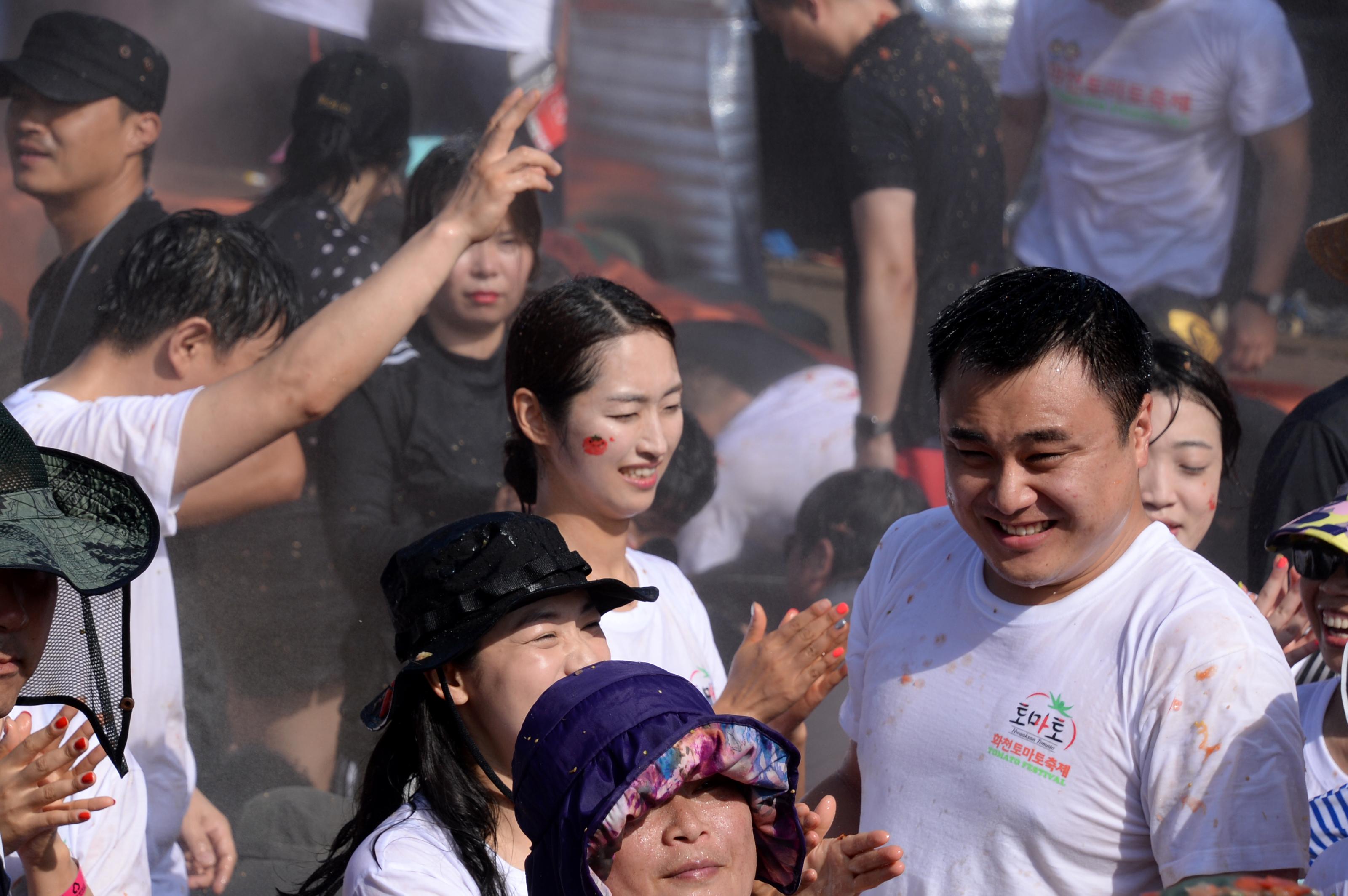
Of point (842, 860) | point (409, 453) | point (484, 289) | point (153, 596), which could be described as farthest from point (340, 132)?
point (842, 860)

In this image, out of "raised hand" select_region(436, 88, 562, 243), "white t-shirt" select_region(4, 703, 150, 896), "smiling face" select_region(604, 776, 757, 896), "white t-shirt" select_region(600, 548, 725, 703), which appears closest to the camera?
"smiling face" select_region(604, 776, 757, 896)

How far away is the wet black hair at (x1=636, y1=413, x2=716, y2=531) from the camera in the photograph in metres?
3.95

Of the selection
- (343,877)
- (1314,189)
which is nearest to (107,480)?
(343,877)

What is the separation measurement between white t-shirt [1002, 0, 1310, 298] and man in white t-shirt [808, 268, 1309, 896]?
289cm

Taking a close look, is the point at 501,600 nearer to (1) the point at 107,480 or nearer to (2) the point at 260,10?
(1) the point at 107,480

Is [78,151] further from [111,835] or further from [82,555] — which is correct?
[82,555]

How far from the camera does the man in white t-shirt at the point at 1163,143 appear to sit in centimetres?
428

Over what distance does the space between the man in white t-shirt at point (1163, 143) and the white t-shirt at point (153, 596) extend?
305cm

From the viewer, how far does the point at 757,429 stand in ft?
13.6

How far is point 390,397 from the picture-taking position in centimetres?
371

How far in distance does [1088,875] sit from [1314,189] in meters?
3.72

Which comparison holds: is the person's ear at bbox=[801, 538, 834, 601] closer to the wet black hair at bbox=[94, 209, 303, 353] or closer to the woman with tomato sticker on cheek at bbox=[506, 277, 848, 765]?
the woman with tomato sticker on cheek at bbox=[506, 277, 848, 765]

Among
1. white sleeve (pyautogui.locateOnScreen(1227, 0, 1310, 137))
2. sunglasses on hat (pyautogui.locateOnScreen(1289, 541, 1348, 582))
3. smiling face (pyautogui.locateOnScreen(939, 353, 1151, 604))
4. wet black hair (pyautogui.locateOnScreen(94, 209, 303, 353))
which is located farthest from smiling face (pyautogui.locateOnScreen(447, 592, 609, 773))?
white sleeve (pyautogui.locateOnScreen(1227, 0, 1310, 137))

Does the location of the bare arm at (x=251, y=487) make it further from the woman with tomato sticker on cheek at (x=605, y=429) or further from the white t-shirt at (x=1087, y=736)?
the white t-shirt at (x=1087, y=736)
